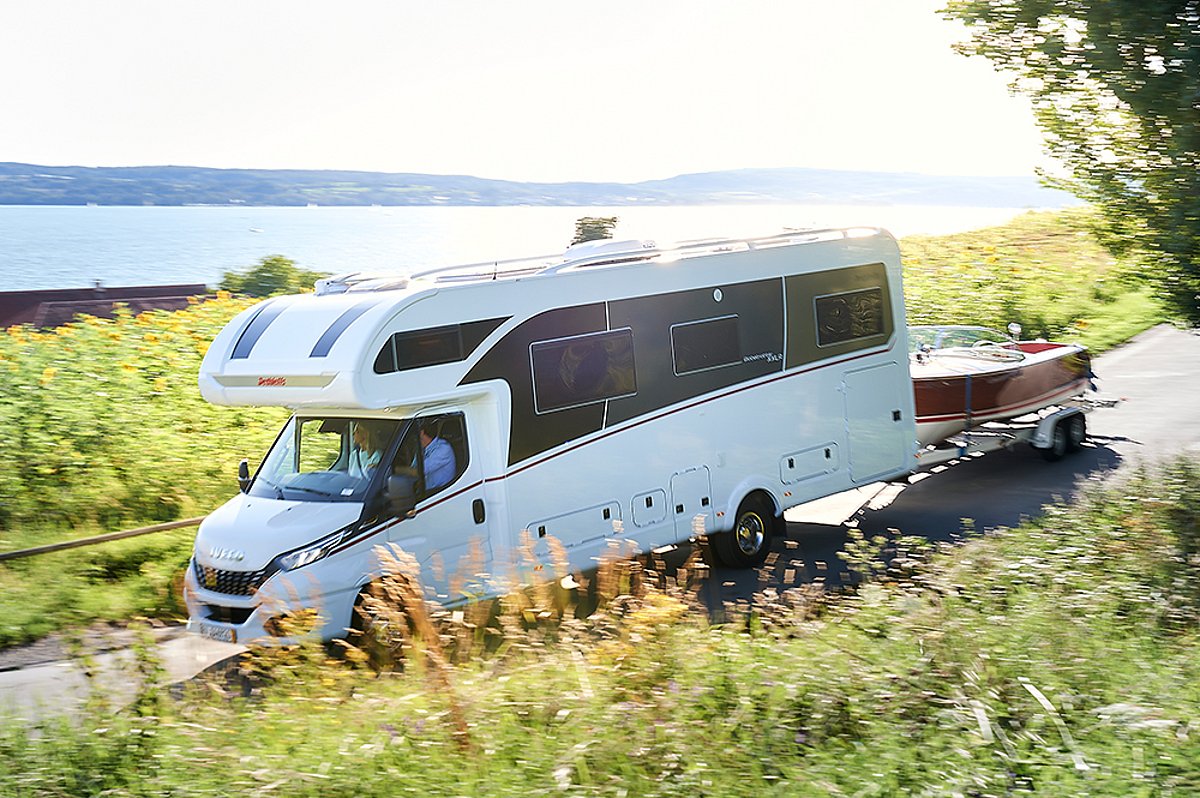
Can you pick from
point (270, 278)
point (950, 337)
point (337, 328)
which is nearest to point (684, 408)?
point (337, 328)

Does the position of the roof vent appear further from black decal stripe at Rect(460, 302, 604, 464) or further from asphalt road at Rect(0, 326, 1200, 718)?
asphalt road at Rect(0, 326, 1200, 718)

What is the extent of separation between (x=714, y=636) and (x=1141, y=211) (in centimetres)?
657

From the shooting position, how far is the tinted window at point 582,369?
35.4 feet

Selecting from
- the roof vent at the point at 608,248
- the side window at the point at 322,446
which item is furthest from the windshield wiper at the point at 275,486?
the roof vent at the point at 608,248

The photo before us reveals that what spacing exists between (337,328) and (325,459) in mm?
1221

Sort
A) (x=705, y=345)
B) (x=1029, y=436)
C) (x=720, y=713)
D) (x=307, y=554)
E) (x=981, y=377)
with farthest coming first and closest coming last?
1. (x=1029, y=436)
2. (x=981, y=377)
3. (x=705, y=345)
4. (x=307, y=554)
5. (x=720, y=713)

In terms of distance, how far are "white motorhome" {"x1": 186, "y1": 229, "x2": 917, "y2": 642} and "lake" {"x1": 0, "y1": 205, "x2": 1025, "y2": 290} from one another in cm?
81

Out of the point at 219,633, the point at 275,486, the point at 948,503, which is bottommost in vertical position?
the point at 948,503

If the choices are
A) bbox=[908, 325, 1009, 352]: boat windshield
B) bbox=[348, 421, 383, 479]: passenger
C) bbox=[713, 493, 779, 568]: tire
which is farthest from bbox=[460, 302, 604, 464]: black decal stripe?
bbox=[908, 325, 1009, 352]: boat windshield

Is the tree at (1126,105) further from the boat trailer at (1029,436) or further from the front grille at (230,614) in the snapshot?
the front grille at (230,614)

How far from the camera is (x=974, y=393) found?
14.6 m

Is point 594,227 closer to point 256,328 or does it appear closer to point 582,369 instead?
point 582,369

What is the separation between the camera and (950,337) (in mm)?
16391

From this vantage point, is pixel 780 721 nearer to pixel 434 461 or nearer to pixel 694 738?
pixel 694 738
